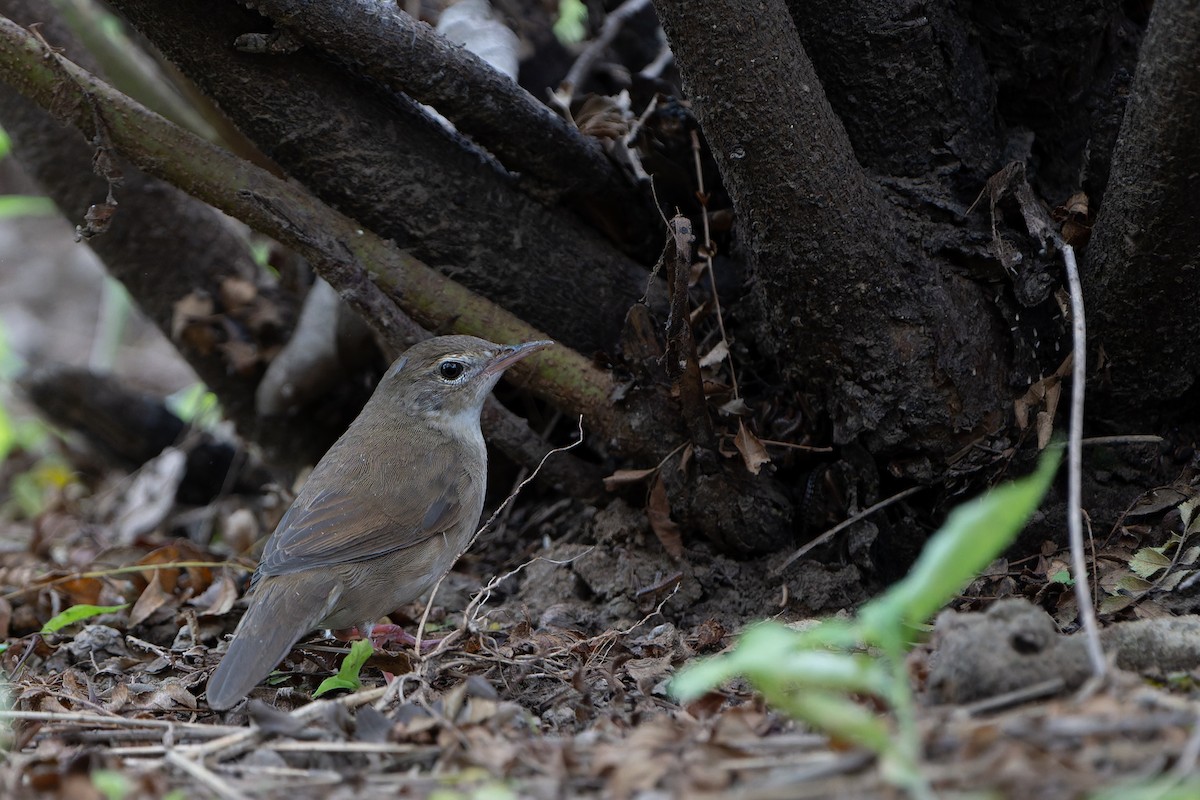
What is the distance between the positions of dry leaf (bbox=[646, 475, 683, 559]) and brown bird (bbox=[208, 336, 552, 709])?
A: 73 centimetres

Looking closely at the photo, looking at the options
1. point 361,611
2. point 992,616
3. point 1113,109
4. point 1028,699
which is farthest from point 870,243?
point 361,611

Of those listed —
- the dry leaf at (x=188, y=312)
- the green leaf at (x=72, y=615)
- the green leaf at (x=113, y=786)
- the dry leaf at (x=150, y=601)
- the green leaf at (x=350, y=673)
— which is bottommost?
the dry leaf at (x=150, y=601)

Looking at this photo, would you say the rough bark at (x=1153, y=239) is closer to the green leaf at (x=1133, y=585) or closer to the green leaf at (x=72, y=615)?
the green leaf at (x=1133, y=585)

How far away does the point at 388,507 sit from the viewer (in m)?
4.23

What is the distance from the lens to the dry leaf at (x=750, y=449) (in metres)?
4.00

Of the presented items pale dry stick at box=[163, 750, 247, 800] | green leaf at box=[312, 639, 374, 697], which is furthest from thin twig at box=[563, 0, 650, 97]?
pale dry stick at box=[163, 750, 247, 800]

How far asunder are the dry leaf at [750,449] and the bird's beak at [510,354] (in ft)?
2.61

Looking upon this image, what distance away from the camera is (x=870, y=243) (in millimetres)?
3607

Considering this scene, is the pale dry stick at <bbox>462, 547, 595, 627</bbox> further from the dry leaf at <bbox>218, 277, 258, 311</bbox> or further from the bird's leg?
the dry leaf at <bbox>218, 277, 258, 311</bbox>

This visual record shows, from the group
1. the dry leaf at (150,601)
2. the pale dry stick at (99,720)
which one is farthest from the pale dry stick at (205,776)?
the dry leaf at (150,601)

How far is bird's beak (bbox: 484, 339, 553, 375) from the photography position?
13.8ft

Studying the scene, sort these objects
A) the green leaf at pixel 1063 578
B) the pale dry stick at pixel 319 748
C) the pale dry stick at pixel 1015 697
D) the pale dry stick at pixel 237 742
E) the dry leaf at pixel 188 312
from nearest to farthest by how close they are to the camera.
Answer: the pale dry stick at pixel 1015 697
the pale dry stick at pixel 319 748
the pale dry stick at pixel 237 742
the green leaf at pixel 1063 578
the dry leaf at pixel 188 312

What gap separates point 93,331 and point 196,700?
8616mm

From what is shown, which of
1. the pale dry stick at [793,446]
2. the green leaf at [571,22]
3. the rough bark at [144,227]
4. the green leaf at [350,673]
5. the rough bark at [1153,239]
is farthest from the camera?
the green leaf at [571,22]
